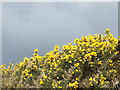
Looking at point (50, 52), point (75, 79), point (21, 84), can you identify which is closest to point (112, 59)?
point (75, 79)

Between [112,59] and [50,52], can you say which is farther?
[50,52]

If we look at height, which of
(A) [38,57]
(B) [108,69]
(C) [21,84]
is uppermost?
(A) [38,57]

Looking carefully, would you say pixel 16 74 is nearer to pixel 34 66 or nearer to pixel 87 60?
pixel 34 66

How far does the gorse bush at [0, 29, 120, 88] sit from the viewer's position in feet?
15.5

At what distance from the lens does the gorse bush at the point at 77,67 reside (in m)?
4.73

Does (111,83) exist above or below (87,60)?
below

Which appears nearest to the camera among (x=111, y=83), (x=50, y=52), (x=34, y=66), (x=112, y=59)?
(x=111, y=83)

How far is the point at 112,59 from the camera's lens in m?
5.14

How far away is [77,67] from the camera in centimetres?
486

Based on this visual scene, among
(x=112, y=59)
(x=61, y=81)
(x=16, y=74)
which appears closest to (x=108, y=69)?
(x=112, y=59)

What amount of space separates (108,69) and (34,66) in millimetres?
1719

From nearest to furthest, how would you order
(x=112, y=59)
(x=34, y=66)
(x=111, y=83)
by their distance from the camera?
(x=111, y=83), (x=112, y=59), (x=34, y=66)

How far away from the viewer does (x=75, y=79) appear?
15.9 ft

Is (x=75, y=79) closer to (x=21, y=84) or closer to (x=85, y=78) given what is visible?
(x=85, y=78)
